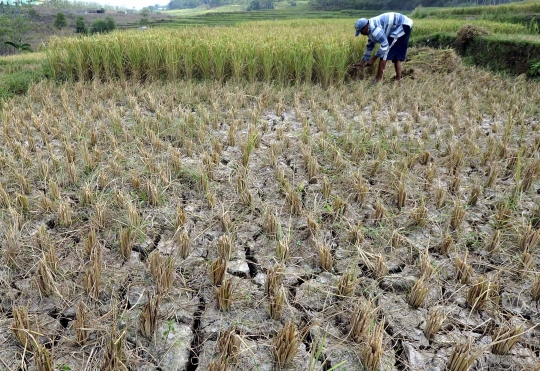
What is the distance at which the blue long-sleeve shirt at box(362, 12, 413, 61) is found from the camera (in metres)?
4.81

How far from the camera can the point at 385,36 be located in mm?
4828

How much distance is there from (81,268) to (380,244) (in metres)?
1.47

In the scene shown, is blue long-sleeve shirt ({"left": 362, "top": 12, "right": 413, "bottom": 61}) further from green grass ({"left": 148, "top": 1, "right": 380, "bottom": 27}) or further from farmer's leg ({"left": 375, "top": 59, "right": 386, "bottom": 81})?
green grass ({"left": 148, "top": 1, "right": 380, "bottom": 27})

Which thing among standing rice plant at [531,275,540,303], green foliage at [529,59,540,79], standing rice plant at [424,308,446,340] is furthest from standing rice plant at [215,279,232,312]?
green foliage at [529,59,540,79]

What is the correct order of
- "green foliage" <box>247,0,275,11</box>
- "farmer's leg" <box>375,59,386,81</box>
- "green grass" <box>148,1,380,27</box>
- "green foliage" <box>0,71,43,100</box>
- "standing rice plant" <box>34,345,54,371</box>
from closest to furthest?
"standing rice plant" <box>34,345,54,371</box> < "green foliage" <box>0,71,43,100</box> < "farmer's leg" <box>375,59,386,81</box> < "green grass" <box>148,1,380,27</box> < "green foliage" <box>247,0,275,11</box>

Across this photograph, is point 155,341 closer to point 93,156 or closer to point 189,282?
point 189,282

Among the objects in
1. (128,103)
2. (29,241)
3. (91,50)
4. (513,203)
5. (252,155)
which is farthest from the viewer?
(91,50)

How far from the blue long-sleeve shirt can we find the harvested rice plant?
143 centimetres

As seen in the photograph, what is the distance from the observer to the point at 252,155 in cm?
292

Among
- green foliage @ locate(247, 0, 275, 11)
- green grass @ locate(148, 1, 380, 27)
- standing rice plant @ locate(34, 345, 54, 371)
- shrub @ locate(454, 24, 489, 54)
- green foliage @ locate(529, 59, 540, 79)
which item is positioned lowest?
standing rice plant @ locate(34, 345, 54, 371)

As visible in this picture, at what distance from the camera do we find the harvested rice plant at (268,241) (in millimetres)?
1329

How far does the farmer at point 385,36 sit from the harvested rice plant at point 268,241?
1468 mm

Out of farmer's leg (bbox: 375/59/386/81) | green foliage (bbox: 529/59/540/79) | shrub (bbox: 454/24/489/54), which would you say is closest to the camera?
farmer's leg (bbox: 375/59/386/81)

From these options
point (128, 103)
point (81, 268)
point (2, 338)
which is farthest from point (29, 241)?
point (128, 103)
